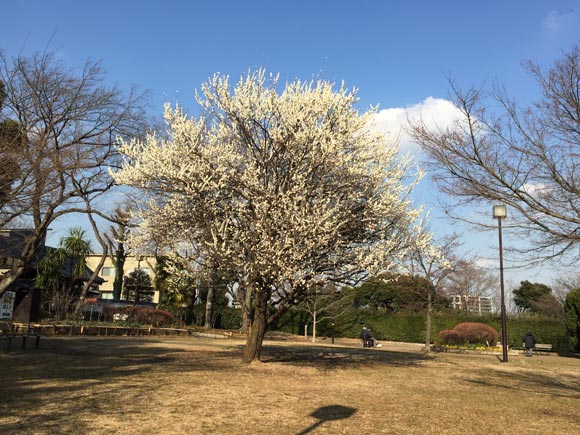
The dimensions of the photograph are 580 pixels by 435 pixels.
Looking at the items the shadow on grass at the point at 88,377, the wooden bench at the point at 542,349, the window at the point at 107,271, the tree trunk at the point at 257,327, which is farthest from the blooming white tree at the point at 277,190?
the window at the point at 107,271

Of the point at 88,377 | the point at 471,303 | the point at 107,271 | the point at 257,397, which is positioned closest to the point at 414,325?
the point at 471,303

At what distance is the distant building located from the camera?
45181mm

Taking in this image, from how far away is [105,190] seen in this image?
17219 mm

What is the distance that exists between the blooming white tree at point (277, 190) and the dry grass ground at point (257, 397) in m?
2.41

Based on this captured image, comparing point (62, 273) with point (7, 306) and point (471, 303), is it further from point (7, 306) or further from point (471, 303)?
point (471, 303)

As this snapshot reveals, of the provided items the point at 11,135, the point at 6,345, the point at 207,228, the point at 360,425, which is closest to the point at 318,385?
the point at 360,425

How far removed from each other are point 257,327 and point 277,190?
3488 mm

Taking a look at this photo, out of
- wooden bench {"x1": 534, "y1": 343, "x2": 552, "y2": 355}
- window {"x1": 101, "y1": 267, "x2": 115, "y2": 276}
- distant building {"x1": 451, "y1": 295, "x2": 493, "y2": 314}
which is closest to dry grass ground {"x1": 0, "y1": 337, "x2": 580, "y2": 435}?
wooden bench {"x1": 534, "y1": 343, "x2": 552, "y2": 355}

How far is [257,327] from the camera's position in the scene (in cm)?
1225

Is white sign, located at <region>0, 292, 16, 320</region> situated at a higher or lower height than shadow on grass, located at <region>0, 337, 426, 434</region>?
higher

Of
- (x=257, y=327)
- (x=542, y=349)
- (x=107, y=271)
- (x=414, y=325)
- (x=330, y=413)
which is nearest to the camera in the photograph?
(x=330, y=413)

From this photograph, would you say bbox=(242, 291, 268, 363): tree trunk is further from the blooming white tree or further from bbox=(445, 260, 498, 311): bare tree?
bbox=(445, 260, 498, 311): bare tree

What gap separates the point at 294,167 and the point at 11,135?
5833 millimetres

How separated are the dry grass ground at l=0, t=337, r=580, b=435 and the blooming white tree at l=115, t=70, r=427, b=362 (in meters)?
2.41
